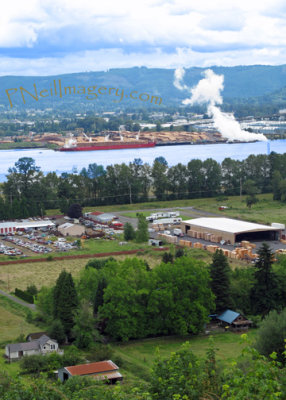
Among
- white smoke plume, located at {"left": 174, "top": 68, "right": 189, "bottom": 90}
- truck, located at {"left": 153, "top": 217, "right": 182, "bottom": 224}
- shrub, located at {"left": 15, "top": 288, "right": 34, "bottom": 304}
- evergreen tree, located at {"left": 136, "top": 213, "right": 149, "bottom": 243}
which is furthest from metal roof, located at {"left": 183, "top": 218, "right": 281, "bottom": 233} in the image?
white smoke plume, located at {"left": 174, "top": 68, "right": 189, "bottom": 90}

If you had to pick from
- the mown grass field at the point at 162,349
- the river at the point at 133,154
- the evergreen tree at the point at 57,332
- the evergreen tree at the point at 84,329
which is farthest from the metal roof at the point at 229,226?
the river at the point at 133,154

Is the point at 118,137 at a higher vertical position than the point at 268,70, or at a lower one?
lower

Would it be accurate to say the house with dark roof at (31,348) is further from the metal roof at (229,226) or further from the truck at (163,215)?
the truck at (163,215)

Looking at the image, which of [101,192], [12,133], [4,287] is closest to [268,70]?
[12,133]

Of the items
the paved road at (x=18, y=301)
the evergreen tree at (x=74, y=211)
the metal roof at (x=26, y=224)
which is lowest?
the paved road at (x=18, y=301)

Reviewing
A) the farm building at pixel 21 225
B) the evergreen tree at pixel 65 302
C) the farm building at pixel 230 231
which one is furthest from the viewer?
the farm building at pixel 21 225

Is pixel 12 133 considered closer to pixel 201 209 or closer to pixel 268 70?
pixel 201 209

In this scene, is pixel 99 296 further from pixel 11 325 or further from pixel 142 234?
pixel 142 234
